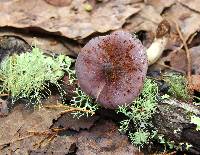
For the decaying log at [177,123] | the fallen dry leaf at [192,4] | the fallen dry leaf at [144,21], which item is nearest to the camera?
the decaying log at [177,123]

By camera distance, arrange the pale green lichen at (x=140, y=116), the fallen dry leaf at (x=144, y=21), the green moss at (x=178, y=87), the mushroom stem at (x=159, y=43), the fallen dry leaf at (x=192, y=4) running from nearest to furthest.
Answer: the pale green lichen at (x=140, y=116), the green moss at (x=178, y=87), the mushroom stem at (x=159, y=43), the fallen dry leaf at (x=144, y=21), the fallen dry leaf at (x=192, y=4)

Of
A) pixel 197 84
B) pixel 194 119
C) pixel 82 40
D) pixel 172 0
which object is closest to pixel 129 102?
pixel 194 119

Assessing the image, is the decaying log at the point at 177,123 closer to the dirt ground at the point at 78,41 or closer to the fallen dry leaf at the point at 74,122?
the dirt ground at the point at 78,41

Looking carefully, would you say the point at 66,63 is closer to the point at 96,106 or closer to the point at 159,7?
the point at 96,106

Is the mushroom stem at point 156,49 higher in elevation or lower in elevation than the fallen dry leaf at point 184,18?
lower

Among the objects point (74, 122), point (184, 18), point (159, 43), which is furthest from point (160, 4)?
point (74, 122)

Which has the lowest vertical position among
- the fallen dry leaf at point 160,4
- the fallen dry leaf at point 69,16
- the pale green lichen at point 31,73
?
the pale green lichen at point 31,73

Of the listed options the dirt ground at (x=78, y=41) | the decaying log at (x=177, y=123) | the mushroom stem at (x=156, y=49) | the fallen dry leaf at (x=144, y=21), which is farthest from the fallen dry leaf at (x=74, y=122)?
the fallen dry leaf at (x=144, y=21)
